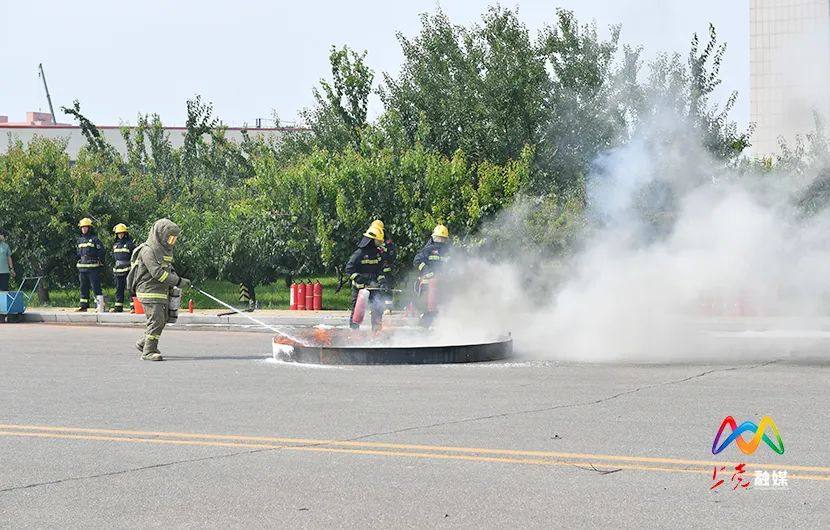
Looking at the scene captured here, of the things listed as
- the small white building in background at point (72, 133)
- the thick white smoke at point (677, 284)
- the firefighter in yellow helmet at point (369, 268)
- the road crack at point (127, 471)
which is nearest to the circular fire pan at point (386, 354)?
the thick white smoke at point (677, 284)

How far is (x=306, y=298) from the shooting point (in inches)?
1011

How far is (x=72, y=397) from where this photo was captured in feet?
38.3

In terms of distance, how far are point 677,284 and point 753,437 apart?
8.22m

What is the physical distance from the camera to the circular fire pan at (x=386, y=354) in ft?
47.1

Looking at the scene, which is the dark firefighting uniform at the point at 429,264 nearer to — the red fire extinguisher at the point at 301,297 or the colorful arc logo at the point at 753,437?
the red fire extinguisher at the point at 301,297

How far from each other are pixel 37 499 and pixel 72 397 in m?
4.64

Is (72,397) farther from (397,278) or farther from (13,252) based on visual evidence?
(13,252)

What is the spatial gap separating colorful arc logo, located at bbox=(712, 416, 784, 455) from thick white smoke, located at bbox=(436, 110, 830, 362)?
17.4 ft

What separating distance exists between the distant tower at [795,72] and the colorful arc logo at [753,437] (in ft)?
25.3

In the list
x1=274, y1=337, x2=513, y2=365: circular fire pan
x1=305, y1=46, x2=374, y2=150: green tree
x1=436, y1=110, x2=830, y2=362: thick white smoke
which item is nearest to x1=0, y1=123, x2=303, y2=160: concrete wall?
x1=305, y1=46, x2=374, y2=150: green tree

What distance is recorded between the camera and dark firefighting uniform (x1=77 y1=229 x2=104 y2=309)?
988 inches

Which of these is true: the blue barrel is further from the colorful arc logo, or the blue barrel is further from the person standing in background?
the colorful arc logo

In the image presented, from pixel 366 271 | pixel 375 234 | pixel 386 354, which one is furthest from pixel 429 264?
pixel 386 354

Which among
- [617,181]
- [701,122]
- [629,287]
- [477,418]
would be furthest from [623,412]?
[701,122]
